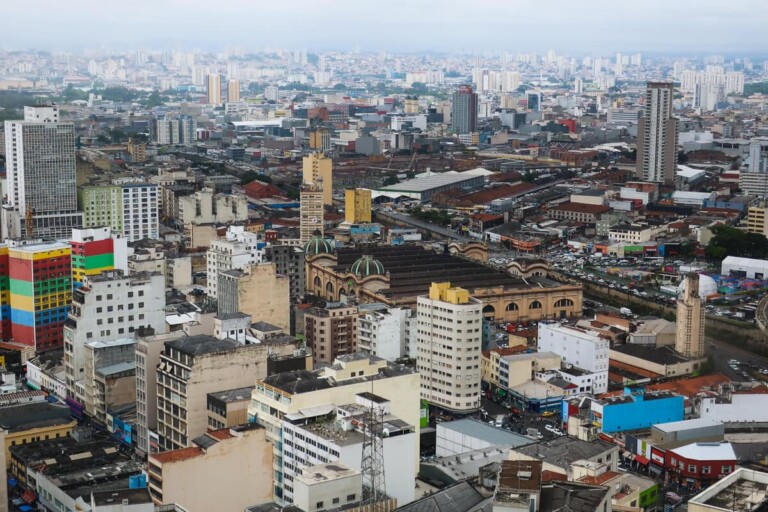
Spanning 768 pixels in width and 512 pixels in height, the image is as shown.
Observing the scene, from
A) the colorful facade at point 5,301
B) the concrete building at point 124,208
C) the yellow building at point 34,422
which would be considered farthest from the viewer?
the concrete building at point 124,208

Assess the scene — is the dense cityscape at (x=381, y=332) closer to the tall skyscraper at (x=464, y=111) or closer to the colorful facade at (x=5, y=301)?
the colorful facade at (x=5, y=301)

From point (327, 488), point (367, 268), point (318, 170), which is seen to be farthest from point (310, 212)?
point (327, 488)

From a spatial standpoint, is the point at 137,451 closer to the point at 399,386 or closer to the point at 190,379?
the point at 190,379

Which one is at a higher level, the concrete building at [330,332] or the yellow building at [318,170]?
the yellow building at [318,170]

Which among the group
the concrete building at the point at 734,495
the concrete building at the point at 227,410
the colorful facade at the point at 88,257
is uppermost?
the colorful facade at the point at 88,257

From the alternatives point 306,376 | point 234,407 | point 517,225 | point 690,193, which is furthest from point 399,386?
point 690,193

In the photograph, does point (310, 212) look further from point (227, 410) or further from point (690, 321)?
point (227, 410)

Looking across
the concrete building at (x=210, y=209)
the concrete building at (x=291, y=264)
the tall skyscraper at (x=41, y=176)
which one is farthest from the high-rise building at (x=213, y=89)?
the concrete building at (x=291, y=264)
